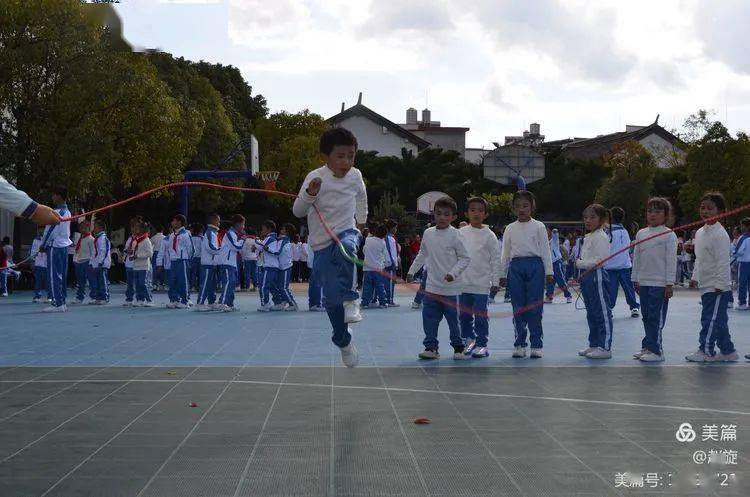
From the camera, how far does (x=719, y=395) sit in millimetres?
7762

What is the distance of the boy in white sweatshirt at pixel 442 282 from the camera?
10500 mm

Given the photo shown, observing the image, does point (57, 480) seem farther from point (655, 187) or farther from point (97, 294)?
point (655, 187)

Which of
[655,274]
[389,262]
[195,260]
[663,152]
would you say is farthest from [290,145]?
[655,274]

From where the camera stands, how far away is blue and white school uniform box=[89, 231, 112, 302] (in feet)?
68.9

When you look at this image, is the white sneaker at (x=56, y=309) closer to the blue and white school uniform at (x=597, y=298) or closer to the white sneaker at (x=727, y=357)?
the blue and white school uniform at (x=597, y=298)

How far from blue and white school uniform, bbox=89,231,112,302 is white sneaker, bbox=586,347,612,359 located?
13.3m

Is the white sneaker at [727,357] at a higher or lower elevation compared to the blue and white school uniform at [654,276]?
lower

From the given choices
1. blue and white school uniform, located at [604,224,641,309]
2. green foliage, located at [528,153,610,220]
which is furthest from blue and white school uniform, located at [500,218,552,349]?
green foliage, located at [528,153,610,220]

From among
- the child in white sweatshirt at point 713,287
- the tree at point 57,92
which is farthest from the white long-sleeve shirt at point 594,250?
the tree at point 57,92

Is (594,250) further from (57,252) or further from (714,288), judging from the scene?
(57,252)

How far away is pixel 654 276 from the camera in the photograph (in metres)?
10.3

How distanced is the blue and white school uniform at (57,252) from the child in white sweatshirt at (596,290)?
9.36 meters

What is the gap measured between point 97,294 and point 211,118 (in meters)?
26.1

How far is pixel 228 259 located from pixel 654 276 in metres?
10.3
